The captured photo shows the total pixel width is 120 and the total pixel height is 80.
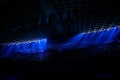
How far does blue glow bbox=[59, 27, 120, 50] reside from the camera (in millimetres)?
12195

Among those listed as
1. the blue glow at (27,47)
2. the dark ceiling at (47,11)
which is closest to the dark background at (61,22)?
the dark ceiling at (47,11)

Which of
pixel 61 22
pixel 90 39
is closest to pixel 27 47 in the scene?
pixel 90 39

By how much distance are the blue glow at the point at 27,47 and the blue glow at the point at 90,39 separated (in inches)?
96.3

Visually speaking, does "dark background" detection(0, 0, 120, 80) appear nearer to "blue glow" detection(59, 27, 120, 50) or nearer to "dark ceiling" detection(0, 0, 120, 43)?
"dark ceiling" detection(0, 0, 120, 43)

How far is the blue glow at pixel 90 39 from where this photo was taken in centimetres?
1220

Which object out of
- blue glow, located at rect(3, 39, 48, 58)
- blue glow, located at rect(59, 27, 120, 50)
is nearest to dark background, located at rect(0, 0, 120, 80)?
blue glow, located at rect(59, 27, 120, 50)

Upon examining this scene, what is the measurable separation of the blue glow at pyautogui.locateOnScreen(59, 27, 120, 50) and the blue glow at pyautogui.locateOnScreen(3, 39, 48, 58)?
245 centimetres

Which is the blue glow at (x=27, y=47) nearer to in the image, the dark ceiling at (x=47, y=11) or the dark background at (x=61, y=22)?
the dark background at (x=61, y=22)

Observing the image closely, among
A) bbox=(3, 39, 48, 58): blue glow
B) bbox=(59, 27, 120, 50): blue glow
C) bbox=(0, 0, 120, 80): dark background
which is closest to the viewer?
bbox=(0, 0, 120, 80): dark background

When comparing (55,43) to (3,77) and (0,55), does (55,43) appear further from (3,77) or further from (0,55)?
(0,55)

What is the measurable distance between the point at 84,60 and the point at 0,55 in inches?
439

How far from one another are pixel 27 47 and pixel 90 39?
7125 millimetres

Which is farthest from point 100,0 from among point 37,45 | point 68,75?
point 37,45

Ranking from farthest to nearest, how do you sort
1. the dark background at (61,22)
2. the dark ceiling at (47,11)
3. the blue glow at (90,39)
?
the blue glow at (90,39)
the dark background at (61,22)
the dark ceiling at (47,11)
